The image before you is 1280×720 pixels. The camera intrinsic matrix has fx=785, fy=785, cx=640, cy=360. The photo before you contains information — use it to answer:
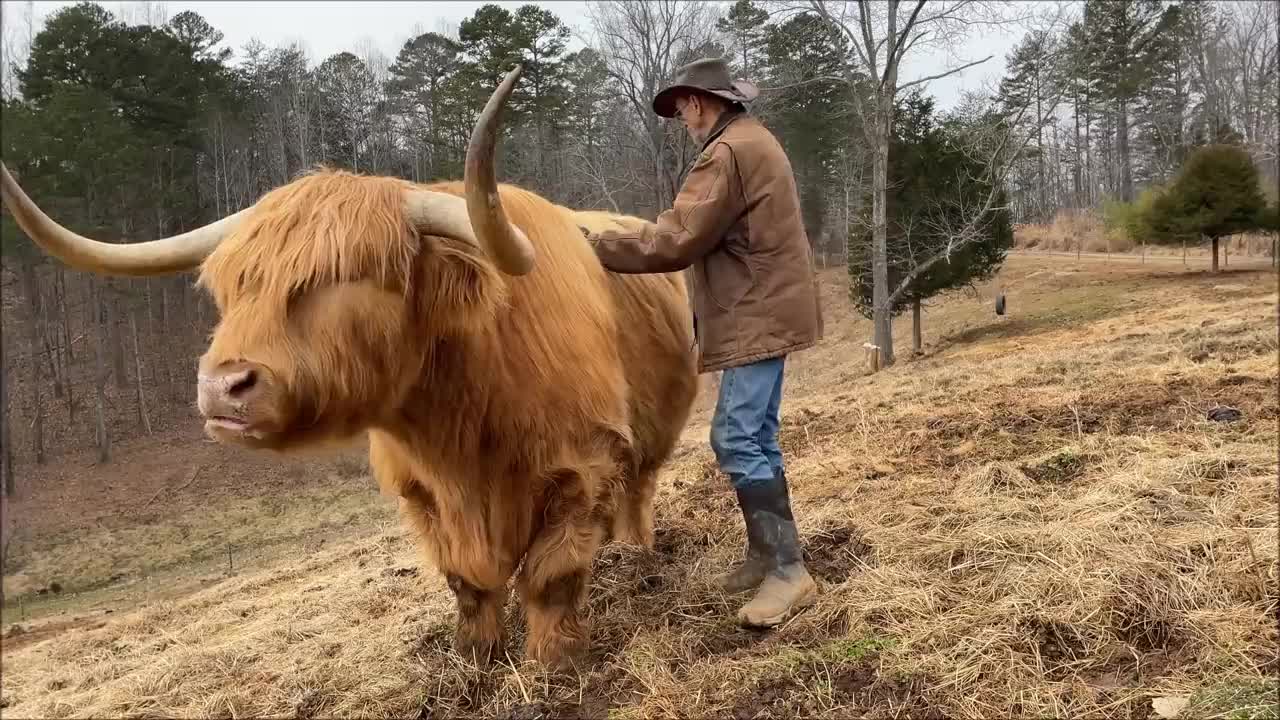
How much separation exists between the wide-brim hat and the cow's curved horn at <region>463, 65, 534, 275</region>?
112cm

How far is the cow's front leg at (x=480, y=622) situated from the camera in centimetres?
335

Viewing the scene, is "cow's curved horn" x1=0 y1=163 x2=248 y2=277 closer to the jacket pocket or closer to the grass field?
the grass field

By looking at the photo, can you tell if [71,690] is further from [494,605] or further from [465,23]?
[465,23]

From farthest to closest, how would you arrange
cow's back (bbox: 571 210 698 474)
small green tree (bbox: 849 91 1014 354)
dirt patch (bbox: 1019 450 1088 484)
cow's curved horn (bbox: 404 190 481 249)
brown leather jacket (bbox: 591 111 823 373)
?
small green tree (bbox: 849 91 1014 354)
dirt patch (bbox: 1019 450 1088 484)
cow's back (bbox: 571 210 698 474)
brown leather jacket (bbox: 591 111 823 373)
cow's curved horn (bbox: 404 190 481 249)

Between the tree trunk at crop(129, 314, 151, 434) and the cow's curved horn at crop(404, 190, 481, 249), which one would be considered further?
the tree trunk at crop(129, 314, 151, 434)

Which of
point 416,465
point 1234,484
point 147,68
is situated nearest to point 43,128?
point 416,465

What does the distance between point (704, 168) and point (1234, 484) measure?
279 centimetres

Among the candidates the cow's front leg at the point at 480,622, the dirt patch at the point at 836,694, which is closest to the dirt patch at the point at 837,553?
the dirt patch at the point at 836,694

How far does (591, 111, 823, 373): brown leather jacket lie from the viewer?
306 cm

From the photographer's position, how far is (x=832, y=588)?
3.31 m

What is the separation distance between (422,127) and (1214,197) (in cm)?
1271

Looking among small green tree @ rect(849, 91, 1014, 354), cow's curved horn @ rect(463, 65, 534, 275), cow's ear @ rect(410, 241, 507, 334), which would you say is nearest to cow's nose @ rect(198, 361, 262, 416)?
cow's ear @ rect(410, 241, 507, 334)

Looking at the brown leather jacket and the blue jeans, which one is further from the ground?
the brown leather jacket

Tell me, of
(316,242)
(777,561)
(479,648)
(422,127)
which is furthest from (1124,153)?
(422,127)
